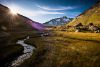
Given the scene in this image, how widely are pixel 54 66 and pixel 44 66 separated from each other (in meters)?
2.55

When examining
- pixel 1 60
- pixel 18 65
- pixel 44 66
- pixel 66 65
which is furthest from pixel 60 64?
pixel 1 60

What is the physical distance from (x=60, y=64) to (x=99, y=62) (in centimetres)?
956

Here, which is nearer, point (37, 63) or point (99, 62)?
point (99, 62)

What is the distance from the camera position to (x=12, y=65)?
32031 millimetres

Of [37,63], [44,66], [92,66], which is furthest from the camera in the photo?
[37,63]

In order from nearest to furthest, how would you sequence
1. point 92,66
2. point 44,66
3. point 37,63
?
point 92,66
point 44,66
point 37,63

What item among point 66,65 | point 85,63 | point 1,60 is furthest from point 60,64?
point 1,60

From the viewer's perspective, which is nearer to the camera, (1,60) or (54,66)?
(54,66)

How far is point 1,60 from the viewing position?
3478 centimetres

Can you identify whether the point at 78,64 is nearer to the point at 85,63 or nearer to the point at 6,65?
the point at 85,63

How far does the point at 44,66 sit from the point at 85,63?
10.1 metres

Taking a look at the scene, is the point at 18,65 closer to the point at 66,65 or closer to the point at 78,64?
the point at 66,65

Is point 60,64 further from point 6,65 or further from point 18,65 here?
point 6,65

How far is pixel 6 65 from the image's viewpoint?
104ft
